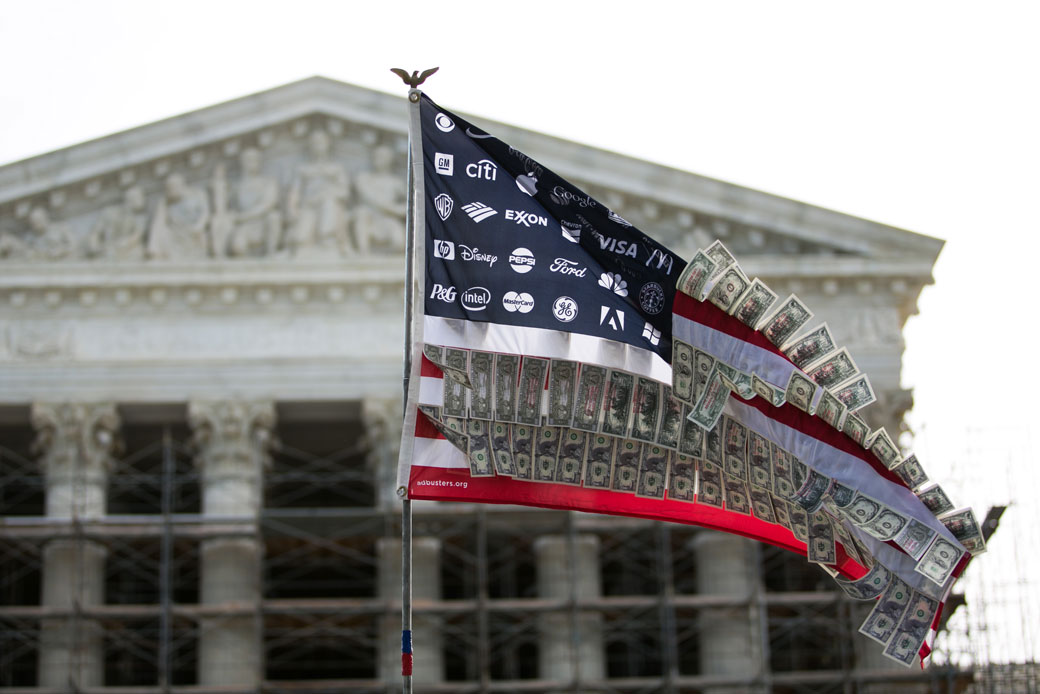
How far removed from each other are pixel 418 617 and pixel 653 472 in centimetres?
2177

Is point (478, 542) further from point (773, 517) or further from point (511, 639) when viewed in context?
point (773, 517)

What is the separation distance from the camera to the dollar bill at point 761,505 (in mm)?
15734

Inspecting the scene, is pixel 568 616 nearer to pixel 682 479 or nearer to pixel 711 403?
pixel 682 479

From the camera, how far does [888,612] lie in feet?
48.8

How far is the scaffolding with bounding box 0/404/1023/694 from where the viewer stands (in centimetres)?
3597

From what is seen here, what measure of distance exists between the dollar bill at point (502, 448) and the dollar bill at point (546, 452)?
0.92 ft

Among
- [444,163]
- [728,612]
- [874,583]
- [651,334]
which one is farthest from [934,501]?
[728,612]

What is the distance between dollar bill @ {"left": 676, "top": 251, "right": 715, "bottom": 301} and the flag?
0.06ft

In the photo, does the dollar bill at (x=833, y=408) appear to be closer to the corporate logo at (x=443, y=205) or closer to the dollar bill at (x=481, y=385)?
the dollar bill at (x=481, y=385)

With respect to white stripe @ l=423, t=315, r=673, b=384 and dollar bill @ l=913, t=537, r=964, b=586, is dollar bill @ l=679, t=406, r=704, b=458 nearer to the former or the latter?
white stripe @ l=423, t=315, r=673, b=384

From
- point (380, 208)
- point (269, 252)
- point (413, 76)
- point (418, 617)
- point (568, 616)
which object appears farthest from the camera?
point (380, 208)

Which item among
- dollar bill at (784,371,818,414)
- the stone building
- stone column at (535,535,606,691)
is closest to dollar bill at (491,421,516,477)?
dollar bill at (784,371,818,414)

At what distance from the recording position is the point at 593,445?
609 inches

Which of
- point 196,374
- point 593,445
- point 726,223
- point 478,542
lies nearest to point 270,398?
point 196,374
